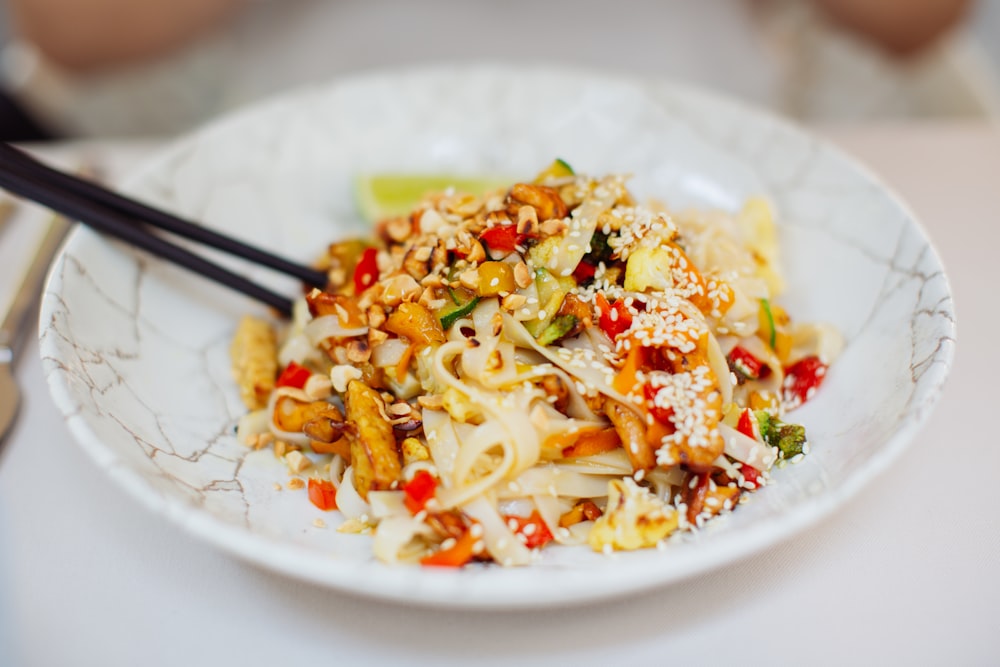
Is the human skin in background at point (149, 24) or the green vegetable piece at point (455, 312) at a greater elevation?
the human skin in background at point (149, 24)

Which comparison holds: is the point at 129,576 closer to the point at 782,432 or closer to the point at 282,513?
the point at 282,513

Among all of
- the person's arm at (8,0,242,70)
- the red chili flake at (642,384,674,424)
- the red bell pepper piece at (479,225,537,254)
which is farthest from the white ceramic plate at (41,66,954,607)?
the person's arm at (8,0,242,70)

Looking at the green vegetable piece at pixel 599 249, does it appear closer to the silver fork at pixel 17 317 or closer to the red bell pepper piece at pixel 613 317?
the red bell pepper piece at pixel 613 317

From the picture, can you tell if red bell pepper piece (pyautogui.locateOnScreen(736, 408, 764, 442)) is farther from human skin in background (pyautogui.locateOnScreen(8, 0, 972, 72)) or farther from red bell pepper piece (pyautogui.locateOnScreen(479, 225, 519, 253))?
human skin in background (pyautogui.locateOnScreen(8, 0, 972, 72))

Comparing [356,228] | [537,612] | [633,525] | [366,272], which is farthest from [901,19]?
[537,612]

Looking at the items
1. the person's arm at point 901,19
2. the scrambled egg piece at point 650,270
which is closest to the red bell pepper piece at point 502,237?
the scrambled egg piece at point 650,270
